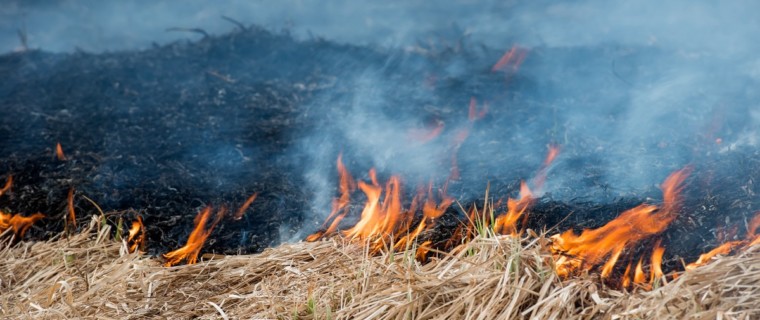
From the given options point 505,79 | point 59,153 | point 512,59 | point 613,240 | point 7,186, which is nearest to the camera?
Result: point 613,240

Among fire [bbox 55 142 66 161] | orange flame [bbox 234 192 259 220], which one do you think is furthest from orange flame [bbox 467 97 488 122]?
fire [bbox 55 142 66 161]

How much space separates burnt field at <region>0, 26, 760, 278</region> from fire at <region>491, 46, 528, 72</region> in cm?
3

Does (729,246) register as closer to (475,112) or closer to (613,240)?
(613,240)

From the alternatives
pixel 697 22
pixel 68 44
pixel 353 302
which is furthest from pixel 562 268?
pixel 68 44

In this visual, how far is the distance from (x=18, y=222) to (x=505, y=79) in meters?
3.69

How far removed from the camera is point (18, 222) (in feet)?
14.4

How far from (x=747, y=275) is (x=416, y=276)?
1199mm

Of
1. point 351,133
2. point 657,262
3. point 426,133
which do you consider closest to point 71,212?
point 351,133

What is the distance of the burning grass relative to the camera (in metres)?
2.69

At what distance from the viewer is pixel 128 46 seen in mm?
7660

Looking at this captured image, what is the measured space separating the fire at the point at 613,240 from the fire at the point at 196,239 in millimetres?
1846

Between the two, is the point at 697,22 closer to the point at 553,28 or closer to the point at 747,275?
the point at 553,28

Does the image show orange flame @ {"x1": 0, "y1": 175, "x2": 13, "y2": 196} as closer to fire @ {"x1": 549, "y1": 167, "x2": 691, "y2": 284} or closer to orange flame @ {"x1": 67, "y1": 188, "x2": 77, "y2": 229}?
orange flame @ {"x1": 67, "y1": 188, "x2": 77, "y2": 229}

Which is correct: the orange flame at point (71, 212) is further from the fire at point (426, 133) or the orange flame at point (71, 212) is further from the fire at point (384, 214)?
the fire at point (426, 133)
